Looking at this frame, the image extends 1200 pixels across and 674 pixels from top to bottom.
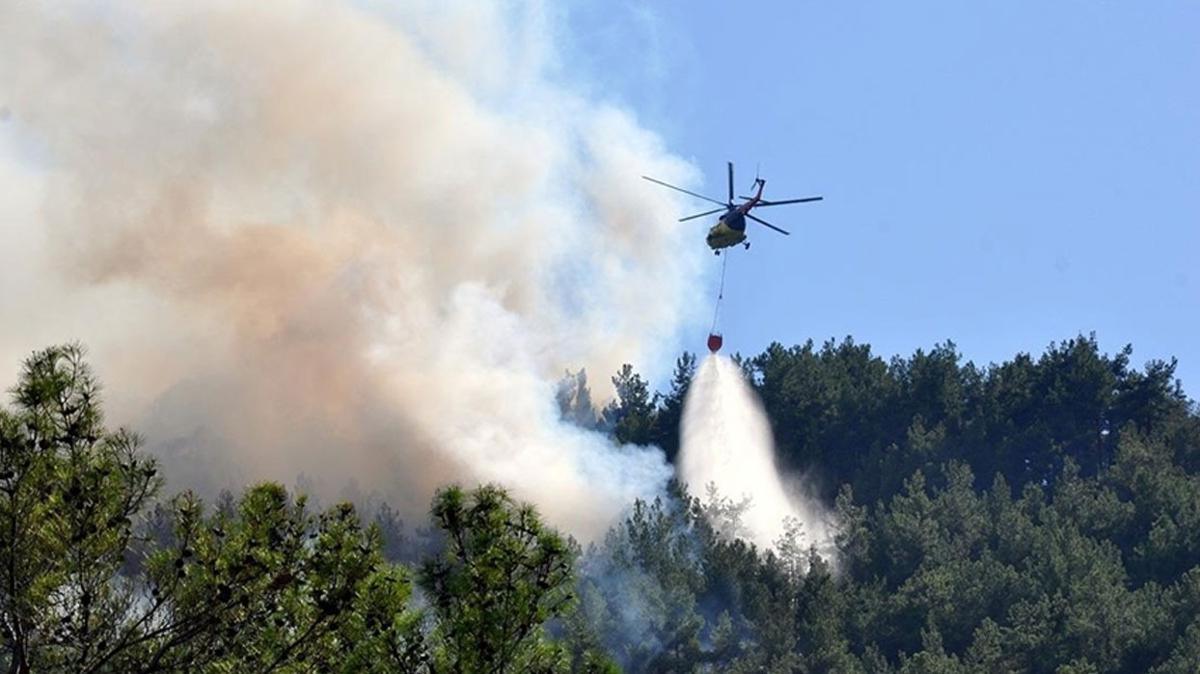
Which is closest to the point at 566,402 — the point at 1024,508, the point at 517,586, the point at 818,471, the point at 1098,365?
the point at 818,471

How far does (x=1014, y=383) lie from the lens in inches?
5827

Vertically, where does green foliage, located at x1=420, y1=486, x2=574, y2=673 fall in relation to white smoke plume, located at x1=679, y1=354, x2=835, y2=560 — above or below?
below

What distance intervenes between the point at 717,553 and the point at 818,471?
35390 millimetres

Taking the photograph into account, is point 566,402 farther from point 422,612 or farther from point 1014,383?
point 422,612

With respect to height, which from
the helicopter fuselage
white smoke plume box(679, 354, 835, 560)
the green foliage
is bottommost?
the green foliage

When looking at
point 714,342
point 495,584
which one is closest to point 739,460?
point 714,342

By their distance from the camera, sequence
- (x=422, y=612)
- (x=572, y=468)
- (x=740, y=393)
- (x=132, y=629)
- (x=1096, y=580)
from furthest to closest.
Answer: (x=740, y=393), (x=572, y=468), (x=1096, y=580), (x=422, y=612), (x=132, y=629)

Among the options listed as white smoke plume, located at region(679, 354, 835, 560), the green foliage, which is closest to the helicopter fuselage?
white smoke plume, located at region(679, 354, 835, 560)

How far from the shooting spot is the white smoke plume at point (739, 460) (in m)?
132

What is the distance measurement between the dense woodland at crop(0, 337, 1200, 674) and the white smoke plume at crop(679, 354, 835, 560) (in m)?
1.96

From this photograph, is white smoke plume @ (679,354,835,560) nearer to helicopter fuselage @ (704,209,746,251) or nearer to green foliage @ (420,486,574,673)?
helicopter fuselage @ (704,209,746,251)

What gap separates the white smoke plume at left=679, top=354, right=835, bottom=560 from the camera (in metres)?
132

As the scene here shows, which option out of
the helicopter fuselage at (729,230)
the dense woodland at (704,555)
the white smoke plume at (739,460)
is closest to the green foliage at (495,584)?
the dense woodland at (704,555)

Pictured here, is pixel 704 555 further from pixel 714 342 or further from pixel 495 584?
pixel 495 584
